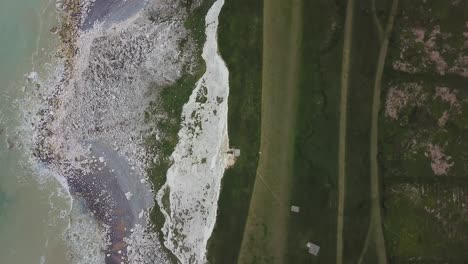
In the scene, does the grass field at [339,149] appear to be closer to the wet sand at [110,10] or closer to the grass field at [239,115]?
the grass field at [239,115]

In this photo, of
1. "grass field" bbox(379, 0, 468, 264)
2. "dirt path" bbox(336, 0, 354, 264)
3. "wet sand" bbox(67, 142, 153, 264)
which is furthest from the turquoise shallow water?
"grass field" bbox(379, 0, 468, 264)

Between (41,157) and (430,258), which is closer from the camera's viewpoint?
(430,258)

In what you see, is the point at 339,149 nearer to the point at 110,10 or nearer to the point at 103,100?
the point at 103,100

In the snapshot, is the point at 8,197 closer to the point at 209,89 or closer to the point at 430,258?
the point at 209,89

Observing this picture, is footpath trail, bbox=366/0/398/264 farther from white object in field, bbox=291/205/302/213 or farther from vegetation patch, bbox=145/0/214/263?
vegetation patch, bbox=145/0/214/263

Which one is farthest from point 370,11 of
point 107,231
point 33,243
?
point 33,243

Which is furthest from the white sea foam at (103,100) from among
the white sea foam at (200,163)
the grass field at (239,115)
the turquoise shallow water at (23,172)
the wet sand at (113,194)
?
the grass field at (239,115)

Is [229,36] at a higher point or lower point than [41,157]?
higher
